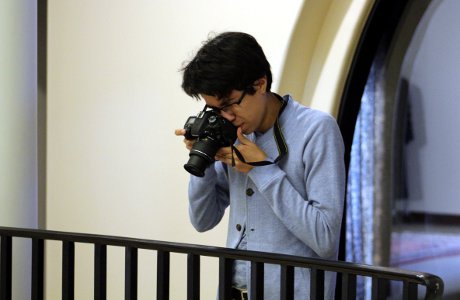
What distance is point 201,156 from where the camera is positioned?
1.81 meters

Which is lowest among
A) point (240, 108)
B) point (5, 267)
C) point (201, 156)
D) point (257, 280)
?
point (5, 267)

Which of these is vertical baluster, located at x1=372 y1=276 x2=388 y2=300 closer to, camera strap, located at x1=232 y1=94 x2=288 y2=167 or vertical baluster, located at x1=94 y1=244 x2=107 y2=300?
camera strap, located at x1=232 y1=94 x2=288 y2=167

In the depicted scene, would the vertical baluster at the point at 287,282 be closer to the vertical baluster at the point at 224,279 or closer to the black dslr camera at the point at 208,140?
the vertical baluster at the point at 224,279

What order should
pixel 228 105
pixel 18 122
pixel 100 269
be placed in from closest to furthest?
pixel 228 105, pixel 100 269, pixel 18 122

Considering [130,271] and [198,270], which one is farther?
[130,271]

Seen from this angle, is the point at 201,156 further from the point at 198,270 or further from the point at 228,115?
the point at 198,270

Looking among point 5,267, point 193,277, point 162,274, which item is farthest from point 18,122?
point 193,277

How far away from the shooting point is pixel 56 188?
421cm

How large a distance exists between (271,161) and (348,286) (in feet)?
1.09

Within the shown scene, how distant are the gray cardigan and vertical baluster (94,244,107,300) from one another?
43 cm

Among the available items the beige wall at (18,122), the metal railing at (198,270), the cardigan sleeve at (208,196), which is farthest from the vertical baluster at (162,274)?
the beige wall at (18,122)

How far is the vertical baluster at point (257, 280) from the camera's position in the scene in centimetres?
179

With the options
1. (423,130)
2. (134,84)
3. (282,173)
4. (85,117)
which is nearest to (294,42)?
(423,130)

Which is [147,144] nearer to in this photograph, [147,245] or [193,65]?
[147,245]
